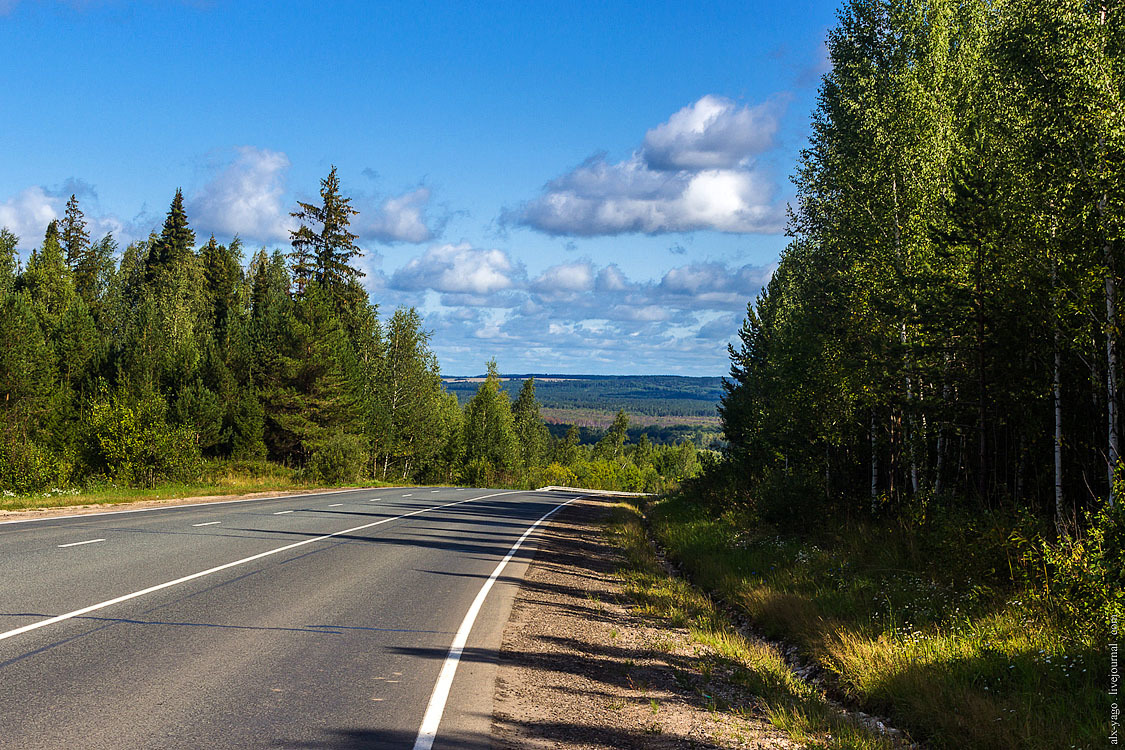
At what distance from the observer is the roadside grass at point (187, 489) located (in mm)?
21984

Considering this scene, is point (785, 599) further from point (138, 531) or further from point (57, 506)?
point (57, 506)

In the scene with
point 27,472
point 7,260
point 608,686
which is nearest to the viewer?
point 608,686

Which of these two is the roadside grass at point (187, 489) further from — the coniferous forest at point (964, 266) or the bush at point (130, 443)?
the coniferous forest at point (964, 266)

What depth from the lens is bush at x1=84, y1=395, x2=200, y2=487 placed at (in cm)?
2884

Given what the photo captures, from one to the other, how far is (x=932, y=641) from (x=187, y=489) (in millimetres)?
28036

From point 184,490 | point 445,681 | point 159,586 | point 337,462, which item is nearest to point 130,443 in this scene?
point 184,490

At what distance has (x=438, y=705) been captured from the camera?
6094 millimetres

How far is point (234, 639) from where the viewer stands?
7668mm

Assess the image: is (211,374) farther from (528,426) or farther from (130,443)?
(528,426)

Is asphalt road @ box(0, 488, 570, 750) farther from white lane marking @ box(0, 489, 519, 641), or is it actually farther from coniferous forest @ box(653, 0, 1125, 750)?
coniferous forest @ box(653, 0, 1125, 750)

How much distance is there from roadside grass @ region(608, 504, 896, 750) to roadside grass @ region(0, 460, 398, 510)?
16498 millimetres

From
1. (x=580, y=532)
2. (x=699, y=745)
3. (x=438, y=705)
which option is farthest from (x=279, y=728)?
(x=580, y=532)

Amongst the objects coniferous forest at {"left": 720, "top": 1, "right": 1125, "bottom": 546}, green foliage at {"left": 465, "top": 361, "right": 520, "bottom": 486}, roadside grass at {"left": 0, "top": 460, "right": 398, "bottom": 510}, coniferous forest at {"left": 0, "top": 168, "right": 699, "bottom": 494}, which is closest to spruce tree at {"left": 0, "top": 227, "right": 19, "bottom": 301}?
coniferous forest at {"left": 0, "top": 168, "right": 699, "bottom": 494}

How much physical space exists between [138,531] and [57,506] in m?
6.77
